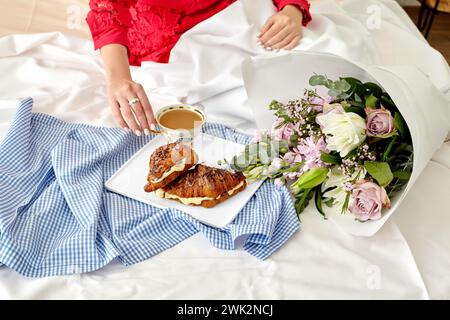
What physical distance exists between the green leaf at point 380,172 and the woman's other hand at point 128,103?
451 millimetres

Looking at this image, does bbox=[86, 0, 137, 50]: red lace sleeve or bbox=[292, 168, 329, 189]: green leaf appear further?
bbox=[86, 0, 137, 50]: red lace sleeve

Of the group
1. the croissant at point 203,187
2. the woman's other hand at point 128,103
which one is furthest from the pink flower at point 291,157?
the woman's other hand at point 128,103

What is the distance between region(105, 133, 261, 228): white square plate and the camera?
927 mm

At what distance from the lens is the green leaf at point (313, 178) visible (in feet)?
3.11

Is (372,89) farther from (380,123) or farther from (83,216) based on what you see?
(83,216)

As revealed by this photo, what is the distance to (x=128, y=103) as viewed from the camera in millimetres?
1110

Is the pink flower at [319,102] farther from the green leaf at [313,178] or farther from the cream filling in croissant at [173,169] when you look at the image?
the cream filling in croissant at [173,169]

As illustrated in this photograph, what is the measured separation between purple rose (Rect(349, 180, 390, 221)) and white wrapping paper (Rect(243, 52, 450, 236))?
2cm

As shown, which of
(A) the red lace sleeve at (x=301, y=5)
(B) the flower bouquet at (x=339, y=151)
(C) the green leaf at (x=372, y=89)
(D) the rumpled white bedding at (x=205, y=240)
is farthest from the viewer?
(A) the red lace sleeve at (x=301, y=5)

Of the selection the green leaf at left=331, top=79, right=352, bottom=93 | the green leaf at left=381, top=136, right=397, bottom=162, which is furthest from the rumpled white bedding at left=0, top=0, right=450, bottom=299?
the green leaf at left=331, top=79, right=352, bottom=93

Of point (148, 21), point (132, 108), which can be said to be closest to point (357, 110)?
point (132, 108)

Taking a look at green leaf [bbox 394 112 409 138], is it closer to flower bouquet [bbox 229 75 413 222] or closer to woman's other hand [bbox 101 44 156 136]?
flower bouquet [bbox 229 75 413 222]

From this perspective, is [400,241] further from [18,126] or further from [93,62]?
[93,62]

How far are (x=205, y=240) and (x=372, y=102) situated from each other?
422 mm
